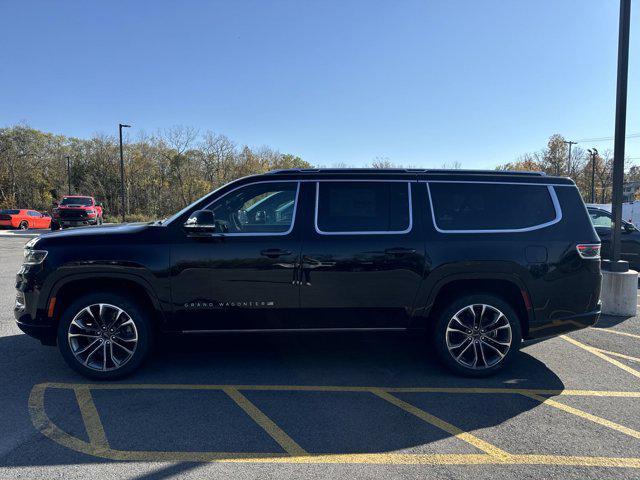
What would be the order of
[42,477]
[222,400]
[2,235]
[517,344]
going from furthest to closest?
[2,235] < [517,344] < [222,400] < [42,477]

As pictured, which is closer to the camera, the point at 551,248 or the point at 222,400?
the point at 222,400

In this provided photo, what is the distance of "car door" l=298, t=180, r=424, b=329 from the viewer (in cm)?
427

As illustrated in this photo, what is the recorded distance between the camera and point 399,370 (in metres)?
4.73

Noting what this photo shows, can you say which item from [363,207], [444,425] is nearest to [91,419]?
[444,425]

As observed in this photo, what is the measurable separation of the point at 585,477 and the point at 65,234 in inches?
184

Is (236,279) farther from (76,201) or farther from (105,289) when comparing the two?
(76,201)

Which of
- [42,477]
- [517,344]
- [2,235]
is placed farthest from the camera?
[2,235]

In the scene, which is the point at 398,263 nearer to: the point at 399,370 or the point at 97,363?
the point at 399,370

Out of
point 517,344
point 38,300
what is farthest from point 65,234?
point 517,344

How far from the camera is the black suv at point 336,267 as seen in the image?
4.23m

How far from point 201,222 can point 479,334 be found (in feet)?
9.61

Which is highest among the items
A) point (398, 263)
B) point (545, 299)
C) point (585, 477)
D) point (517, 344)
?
point (398, 263)

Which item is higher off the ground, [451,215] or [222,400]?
[451,215]

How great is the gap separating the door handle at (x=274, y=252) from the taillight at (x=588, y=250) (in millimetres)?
2877
